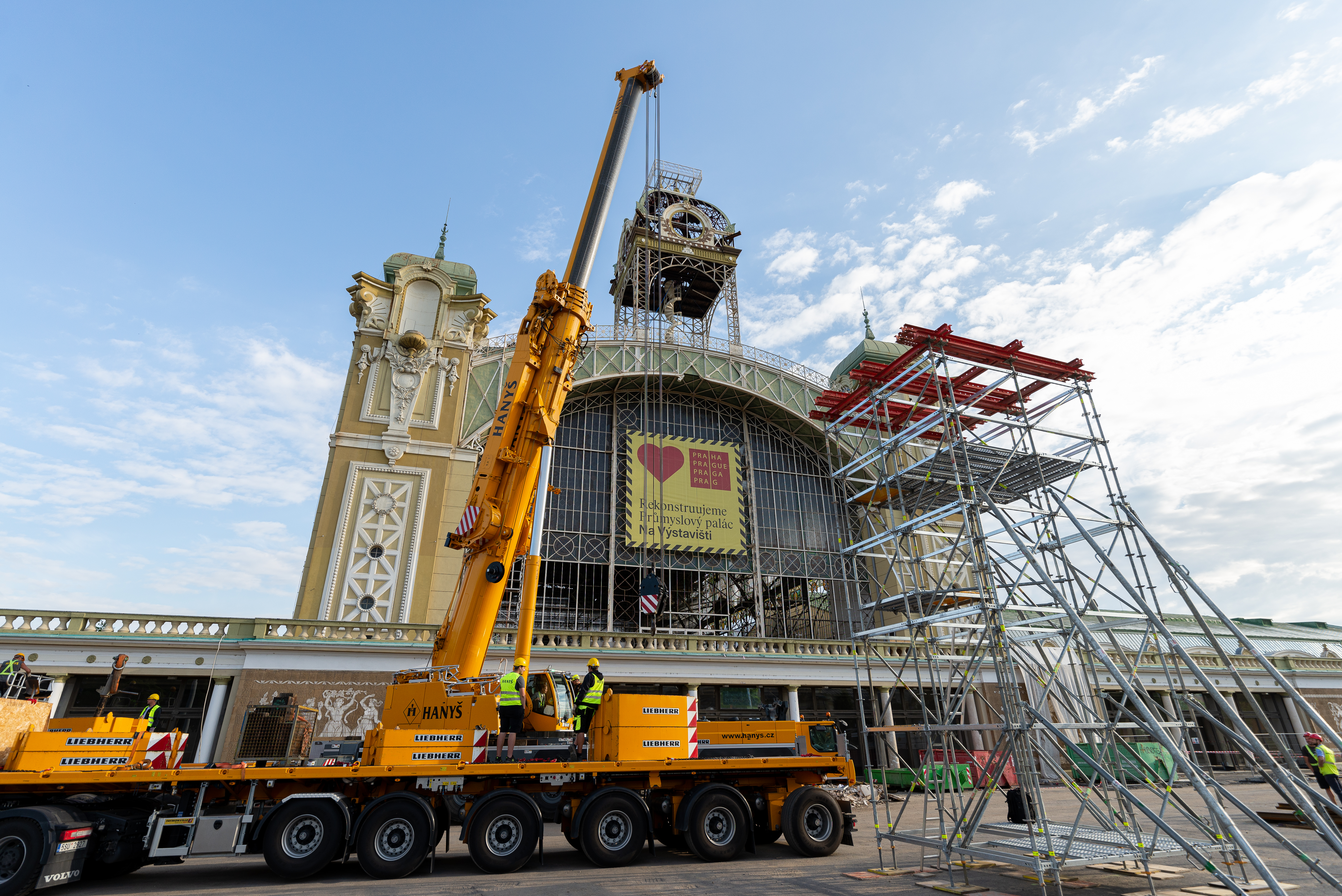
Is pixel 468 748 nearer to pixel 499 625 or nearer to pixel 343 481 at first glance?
pixel 499 625

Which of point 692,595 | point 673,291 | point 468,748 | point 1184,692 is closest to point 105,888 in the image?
point 468,748

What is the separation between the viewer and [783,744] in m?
12.0

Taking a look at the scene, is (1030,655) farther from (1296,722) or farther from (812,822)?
(1296,722)

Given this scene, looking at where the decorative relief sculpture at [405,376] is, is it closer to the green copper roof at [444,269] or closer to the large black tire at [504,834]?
the green copper roof at [444,269]

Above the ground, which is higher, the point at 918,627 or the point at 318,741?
the point at 918,627

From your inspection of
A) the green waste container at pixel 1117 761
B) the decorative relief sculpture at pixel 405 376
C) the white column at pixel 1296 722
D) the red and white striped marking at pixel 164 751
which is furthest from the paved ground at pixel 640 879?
the white column at pixel 1296 722

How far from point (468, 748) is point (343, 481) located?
52.1 ft

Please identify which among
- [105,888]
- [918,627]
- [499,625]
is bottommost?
[105,888]

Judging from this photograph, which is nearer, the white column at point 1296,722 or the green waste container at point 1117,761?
the green waste container at point 1117,761

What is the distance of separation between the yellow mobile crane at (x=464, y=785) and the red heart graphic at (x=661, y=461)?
14087 millimetres

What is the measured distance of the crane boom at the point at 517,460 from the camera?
1239cm

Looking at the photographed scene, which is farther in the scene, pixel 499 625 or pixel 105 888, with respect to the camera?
pixel 499 625

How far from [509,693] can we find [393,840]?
2.63 m

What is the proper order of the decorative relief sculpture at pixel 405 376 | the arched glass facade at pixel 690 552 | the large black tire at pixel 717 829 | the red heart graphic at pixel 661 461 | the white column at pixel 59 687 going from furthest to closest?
the red heart graphic at pixel 661 461 → the arched glass facade at pixel 690 552 → the decorative relief sculpture at pixel 405 376 → the white column at pixel 59 687 → the large black tire at pixel 717 829
